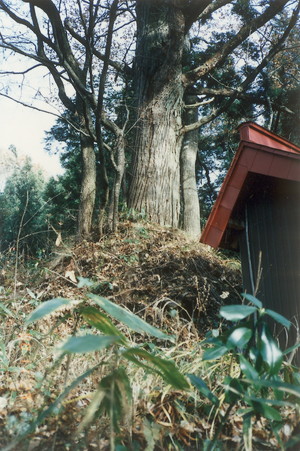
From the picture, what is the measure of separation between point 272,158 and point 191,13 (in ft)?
21.9

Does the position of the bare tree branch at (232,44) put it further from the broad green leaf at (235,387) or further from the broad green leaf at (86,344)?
the broad green leaf at (86,344)

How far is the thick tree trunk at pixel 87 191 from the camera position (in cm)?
748

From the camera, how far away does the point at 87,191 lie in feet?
28.2

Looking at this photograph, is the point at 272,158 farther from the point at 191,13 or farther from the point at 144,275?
the point at 191,13

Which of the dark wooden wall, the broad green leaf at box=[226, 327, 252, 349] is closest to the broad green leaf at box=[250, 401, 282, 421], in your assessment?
the broad green leaf at box=[226, 327, 252, 349]

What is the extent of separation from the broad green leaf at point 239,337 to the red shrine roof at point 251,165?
2766 millimetres

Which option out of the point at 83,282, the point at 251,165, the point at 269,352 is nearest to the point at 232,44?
the point at 251,165

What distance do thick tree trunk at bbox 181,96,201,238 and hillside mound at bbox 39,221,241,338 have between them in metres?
3.71

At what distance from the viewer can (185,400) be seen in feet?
7.26

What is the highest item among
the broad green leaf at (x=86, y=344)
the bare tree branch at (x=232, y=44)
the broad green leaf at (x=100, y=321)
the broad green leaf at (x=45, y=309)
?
the bare tree branch at (x=232, y=44)

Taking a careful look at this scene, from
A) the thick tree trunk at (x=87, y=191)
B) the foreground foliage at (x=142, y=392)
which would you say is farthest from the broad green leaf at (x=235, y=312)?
the thick tree trunk at (x=87, y=191)

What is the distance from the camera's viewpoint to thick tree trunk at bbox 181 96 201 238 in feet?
36.3

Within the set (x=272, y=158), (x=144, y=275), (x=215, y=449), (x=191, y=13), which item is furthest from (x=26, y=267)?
(x=191, y=13)

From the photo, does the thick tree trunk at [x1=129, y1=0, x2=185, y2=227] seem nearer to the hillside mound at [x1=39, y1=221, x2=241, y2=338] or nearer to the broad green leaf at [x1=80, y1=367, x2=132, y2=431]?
the hillside mound at [x1=39, y1=221, x2=241, y2=338]
